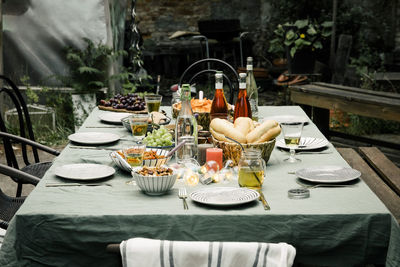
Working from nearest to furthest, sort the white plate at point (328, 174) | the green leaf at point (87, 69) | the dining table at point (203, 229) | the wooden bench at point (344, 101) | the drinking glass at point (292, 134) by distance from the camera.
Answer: the dining table at point (203, 229) → the white plate at point (328, 174) → the drinking glass at point (292, 134) → the wooden bench at point (344, 101) → the green leaf at point (87, 69)

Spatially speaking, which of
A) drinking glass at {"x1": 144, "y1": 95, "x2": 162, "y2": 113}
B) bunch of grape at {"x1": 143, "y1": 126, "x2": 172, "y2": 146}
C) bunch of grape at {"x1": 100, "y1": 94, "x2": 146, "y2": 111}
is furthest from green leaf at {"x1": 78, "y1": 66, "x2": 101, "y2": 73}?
bunch of grape at {"x1": 143, "y1": 126, "x2": 172, "y2": 146}

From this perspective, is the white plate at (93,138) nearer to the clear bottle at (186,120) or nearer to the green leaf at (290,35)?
the clear bottle at (186,120)

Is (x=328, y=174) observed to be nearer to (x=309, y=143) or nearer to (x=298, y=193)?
(x=298, y=193)

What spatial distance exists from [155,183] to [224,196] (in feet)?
0.79

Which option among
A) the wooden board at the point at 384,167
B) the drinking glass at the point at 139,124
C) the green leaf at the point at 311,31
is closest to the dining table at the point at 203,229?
the drinking glass at the point at 139,124

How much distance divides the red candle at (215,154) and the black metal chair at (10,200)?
797mm

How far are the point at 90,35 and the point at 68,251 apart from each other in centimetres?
495

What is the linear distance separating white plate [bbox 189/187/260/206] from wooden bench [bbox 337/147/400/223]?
1042mm

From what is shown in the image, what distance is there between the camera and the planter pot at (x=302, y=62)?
7703mm

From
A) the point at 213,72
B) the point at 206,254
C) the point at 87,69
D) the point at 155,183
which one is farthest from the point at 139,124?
the point at 213,72

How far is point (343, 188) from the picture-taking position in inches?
86.5

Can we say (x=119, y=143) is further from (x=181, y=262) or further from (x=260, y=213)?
(x=181, y=262)

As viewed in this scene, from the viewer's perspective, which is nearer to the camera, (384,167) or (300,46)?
(384,167)

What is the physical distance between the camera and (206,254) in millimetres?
1600
